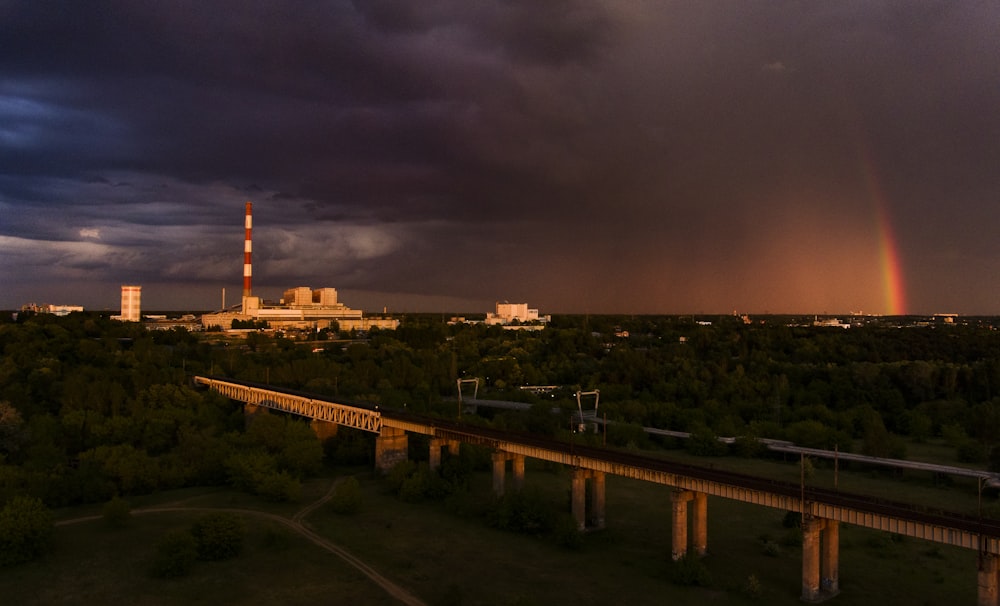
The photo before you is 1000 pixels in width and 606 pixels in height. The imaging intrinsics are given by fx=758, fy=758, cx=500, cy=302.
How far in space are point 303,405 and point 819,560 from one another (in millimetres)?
64070

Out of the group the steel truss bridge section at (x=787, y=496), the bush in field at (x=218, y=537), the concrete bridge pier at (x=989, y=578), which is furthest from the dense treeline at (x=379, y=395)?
the concrete bridge pier at (x=989, y=578)

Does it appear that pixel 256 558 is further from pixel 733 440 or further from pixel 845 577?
pixel 733 440

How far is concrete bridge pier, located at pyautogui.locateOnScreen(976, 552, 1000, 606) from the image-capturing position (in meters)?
39.7

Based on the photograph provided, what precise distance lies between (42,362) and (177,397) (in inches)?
1295

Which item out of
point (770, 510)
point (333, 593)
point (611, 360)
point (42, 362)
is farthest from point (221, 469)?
point (611, 360)

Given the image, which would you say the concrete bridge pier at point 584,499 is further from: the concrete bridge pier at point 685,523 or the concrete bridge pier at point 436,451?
the concrete bridge pier at point 436,451

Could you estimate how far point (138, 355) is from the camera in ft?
433

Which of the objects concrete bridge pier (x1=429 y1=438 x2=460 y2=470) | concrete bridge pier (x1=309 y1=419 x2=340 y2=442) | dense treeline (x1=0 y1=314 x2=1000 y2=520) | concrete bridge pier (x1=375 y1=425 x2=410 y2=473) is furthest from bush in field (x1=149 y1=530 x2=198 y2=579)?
concrete bridge pier (x1=309 y1=419 x2=340 y2=442)

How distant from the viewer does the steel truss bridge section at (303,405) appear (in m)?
84.4

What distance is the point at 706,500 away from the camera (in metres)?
55.5

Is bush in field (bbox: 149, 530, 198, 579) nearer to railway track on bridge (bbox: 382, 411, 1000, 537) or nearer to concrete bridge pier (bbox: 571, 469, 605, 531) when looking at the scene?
railway track on bridge (bbox: 382, 411, 1000, 537)

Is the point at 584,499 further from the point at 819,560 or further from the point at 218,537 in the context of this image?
the point at 218,537

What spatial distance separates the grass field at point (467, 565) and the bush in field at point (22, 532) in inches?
46.7

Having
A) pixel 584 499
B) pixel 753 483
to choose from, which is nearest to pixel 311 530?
pixel 584 499
